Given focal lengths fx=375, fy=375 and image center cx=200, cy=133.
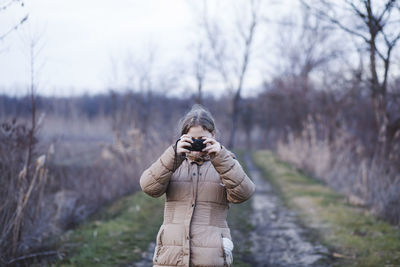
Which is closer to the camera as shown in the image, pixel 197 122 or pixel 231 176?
pixel 231 176

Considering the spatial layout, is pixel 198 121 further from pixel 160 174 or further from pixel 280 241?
pixel 280 241

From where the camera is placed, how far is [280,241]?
6.21 m

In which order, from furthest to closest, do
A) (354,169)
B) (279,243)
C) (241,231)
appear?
(354,169) < (241,231) < (279,243)

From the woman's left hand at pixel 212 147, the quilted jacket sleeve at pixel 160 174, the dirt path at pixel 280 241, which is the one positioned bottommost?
the dirt path at pixel 280 241

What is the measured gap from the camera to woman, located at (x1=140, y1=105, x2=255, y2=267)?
2.63 meters

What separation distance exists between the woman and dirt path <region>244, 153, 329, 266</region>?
2.71 metres

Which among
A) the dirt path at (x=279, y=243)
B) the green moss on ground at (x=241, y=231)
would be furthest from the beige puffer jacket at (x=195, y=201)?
the green moss on ground at (x=241, y=231)

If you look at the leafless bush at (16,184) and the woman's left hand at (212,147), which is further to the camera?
the leafless bush at (16,184)

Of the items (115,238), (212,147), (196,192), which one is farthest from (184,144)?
(115,238)

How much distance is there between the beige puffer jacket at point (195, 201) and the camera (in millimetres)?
2643

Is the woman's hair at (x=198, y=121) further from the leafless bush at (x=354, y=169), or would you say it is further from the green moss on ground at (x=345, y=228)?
the leafless bush at (x=354, y=169)

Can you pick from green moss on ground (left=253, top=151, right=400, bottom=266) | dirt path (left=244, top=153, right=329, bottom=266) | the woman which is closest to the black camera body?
the woman

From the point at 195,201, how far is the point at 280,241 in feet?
12.8

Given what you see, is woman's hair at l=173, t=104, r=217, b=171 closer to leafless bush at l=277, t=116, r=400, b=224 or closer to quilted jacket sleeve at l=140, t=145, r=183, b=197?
quilted jacket sleeve at l=140, t=145, r=183, b=197
